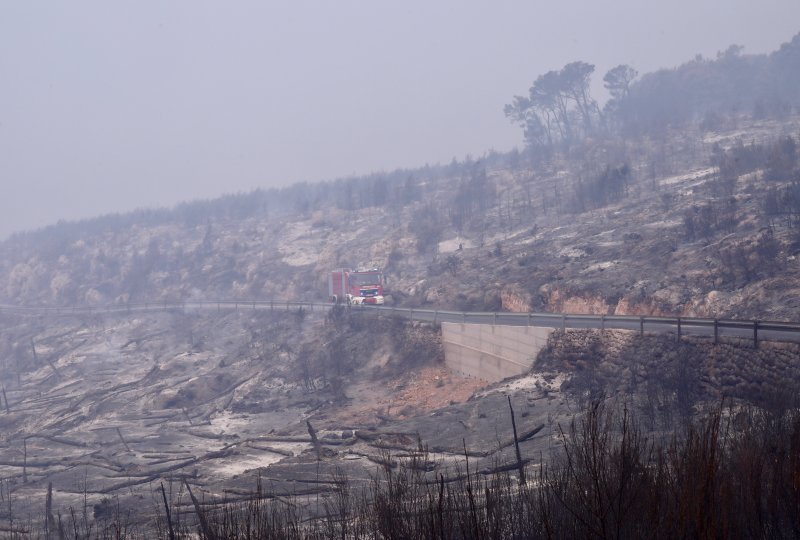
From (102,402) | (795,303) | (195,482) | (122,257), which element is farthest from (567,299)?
(122,257)

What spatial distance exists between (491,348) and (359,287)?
2203cm

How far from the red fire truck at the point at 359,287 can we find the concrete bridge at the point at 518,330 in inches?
180

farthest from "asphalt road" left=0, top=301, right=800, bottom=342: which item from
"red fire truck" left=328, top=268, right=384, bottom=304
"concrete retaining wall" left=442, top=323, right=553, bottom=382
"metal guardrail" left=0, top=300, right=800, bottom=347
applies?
"red fire truck" left=328, top=268, right=384, bottom=304

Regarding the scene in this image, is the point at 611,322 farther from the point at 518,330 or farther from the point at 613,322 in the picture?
the point at 518,330

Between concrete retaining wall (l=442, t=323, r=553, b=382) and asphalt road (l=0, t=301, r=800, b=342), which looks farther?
concrete retaining wall (l=442, t=323, r=553, b=382)

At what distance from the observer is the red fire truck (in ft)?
196

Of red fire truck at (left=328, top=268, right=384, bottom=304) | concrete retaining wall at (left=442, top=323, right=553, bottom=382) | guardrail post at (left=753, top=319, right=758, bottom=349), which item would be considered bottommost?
concrete retaining wall at (left=442, top=323, right=553, bottom=382)

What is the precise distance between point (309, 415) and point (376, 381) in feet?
20.6

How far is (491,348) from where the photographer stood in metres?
40.1

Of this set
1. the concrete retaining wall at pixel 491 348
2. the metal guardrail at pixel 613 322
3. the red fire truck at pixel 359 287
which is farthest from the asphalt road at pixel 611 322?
the red fire truck at pixel 359 287

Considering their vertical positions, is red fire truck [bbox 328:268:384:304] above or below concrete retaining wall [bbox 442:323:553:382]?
above

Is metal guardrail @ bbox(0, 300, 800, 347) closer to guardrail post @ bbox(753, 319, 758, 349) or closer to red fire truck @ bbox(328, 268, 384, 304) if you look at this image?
guardrail post @ bbox(753, 319, 758, 349)

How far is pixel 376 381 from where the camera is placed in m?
46.2

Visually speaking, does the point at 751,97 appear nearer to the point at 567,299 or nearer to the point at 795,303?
the point at 567,299
